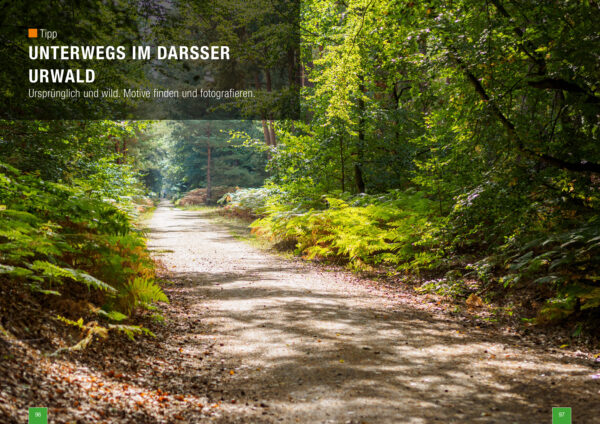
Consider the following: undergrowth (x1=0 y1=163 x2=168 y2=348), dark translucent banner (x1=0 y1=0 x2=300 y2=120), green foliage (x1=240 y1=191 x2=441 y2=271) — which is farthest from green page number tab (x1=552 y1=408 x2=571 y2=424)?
dark translucent banner (x1=0 y1=0 x2=300 y2=120)

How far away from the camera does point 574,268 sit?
18.6 ft

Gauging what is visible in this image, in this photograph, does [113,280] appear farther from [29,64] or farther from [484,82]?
[484,82]

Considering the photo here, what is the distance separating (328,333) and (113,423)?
283 centimetres

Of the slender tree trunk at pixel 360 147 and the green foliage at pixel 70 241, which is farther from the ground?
the slender tree trunk at pixel 360 147

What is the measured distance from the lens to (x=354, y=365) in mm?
4344

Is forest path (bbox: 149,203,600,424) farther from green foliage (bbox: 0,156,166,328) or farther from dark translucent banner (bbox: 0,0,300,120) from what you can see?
dark translucent banner (bbox: 0,0,300,120)

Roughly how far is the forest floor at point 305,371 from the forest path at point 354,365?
0.02m

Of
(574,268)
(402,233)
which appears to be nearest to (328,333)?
(574,268)

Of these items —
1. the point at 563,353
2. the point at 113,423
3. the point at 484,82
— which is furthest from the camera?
the point at 484,82

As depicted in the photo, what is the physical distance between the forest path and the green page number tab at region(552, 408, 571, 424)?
0.16 ft

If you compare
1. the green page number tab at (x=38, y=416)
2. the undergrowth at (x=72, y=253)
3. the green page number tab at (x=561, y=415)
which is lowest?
the green page number tab at (x=561, y=415)

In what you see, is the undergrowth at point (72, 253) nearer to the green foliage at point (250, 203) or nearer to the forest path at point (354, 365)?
the forest path at point (354, 365)

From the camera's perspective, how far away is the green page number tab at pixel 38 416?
274 cm

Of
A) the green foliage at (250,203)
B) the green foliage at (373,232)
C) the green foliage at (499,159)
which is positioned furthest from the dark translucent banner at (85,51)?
the green foliage at (250,203)
